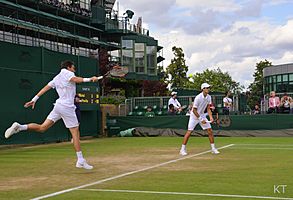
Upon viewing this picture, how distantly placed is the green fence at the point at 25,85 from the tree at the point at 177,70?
42637 millimetres

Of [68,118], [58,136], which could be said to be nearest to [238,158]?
[68,118]

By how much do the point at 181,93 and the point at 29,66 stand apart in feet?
46.5

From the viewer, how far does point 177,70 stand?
6519 cm

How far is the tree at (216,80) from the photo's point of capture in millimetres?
76625

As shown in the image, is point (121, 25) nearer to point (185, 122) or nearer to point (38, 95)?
point (185, 122)

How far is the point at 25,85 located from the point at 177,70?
46.8 meters

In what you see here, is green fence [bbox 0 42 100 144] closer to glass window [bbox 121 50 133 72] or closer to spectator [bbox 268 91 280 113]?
spectator [bbox 268 91 280 113]

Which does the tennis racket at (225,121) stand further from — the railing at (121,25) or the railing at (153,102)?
the railing at (121,25)

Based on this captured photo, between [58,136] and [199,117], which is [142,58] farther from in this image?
[199,117]

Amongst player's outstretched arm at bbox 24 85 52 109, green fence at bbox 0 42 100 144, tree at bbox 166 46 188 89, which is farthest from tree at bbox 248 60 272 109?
player's outstretched arm at bbox 24 85 52 109

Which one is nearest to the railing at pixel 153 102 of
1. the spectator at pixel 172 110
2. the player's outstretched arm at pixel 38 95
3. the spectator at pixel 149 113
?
the spectator at pixel 149 113

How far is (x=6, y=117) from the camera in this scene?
18.3 meters

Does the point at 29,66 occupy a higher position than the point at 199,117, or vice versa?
the point at 29,66

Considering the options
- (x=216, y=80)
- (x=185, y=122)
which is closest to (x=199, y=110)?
(x=185, y=122)
